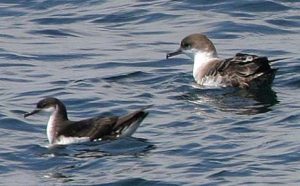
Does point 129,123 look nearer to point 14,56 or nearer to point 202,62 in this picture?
point 202,62

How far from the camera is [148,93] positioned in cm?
1945

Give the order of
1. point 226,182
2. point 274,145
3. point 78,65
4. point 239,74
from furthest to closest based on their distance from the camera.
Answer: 1. point 78,65
2. point 239,74
3. point 274,145
4. point 226,182

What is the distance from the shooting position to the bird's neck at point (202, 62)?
2024cm

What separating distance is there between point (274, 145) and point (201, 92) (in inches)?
151

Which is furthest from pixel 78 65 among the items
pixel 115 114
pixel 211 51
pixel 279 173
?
pixel 279 173

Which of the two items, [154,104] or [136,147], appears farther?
[154,104]

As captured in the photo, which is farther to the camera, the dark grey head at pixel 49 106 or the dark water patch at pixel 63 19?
the dark water patch at pixel 63 19

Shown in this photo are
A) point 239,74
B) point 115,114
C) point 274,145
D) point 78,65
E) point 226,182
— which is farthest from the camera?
point 78,65

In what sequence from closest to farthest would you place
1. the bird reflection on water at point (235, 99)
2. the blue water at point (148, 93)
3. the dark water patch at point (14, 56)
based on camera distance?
1. the blue water at point (148, 93)
2. the bird reflection on water at point (235, 99)
3. the dark water patch at point (14, 56)

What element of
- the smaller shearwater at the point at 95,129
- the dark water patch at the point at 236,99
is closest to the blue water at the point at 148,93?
the dark water patch at the point at 236,99

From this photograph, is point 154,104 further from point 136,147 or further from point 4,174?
point 4,174

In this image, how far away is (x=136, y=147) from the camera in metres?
16.2

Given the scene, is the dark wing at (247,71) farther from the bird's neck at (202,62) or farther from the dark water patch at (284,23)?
the dark water patch at (284,23)

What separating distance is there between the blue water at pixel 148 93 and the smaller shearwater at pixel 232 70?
0.63 feet
